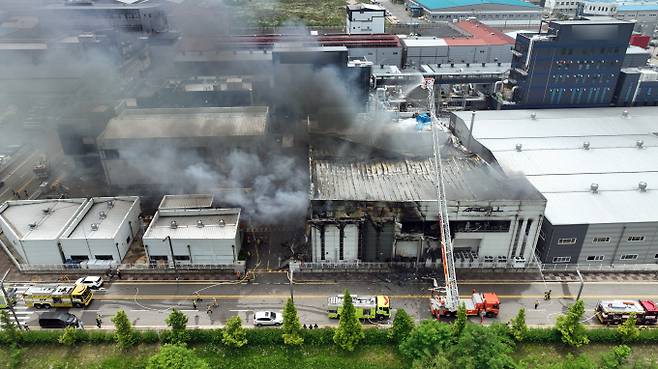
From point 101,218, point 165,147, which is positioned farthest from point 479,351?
point 165,147

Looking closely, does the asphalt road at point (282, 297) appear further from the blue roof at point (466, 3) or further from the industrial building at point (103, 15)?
the blue roof at point (466, 3)

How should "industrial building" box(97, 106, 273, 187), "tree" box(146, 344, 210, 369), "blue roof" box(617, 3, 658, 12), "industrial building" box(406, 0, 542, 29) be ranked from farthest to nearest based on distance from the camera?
1. "industrial building" box(406, 0, 542, 29)
2. "blue roof" box(617, 3, 658, 12)
3. "industrial building" box(97, 106, 273, 187)
4. "tree" box(146, 344, 210, 369)

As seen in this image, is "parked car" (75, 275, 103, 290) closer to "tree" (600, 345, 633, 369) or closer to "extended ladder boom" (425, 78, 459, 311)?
"extended ladder boom" (425, 78, 459, 311)

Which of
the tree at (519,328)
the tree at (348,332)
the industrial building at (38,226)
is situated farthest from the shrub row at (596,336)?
the industrial building at (38,226)

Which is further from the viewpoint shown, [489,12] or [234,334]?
[489,12]

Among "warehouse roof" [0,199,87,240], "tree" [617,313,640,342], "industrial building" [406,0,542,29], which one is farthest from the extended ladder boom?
"industrial building" [406,0,542,29]

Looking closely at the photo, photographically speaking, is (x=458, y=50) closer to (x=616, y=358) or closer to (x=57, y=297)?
(x=616, y=358)
